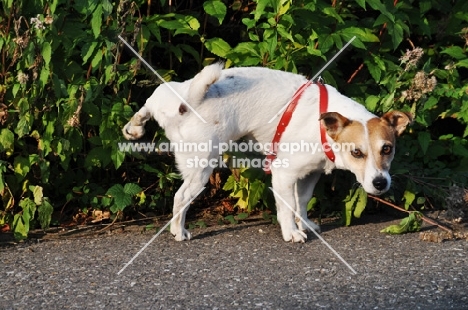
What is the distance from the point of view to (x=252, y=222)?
22.1ft

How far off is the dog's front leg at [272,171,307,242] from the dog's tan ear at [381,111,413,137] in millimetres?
813

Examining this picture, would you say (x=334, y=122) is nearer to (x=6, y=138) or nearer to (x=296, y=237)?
(x=296, y=237)

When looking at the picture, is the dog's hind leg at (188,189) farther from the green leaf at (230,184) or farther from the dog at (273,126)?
the green leaf at (230,184)

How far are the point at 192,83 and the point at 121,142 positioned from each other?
2.58 ft

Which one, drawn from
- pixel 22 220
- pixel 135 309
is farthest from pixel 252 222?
pixel 135 309

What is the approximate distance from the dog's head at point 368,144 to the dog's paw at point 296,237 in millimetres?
607

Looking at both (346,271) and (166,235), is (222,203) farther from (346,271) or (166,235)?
(346,271)

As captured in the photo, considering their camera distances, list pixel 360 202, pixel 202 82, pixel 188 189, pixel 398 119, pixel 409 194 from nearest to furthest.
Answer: pixel 202 82, pixel 398 119, pixel 188 189, pixel 360 202, pixel 409 194

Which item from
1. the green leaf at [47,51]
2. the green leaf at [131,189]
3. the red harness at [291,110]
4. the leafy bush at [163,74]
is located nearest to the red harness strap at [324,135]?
the red harness at [291,110]

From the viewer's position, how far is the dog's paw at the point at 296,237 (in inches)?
241

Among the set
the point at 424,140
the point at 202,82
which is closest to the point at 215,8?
the point at 202,82

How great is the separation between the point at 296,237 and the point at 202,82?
4.30ft

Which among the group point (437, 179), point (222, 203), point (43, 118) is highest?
point (43, 118)

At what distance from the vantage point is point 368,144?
5762 millimetres
